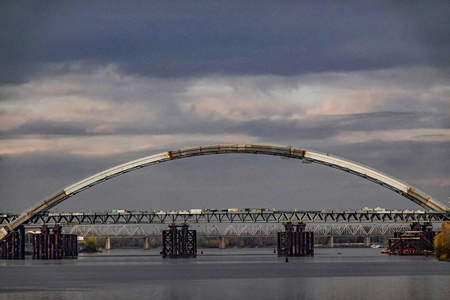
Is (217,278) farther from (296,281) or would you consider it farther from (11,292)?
(11,292)

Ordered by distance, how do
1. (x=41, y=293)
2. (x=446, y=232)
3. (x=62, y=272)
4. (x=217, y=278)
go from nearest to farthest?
(x=41, y=293), (x=217, y=278), (x=62, y=272), (x=446, y=232)

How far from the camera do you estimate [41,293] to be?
113m

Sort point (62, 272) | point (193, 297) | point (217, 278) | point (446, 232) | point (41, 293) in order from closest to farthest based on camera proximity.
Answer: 1. point (193, 297)
2. point (41, 293)
3. point (217, 278)
4. point (62, 272)
5. point (446, 232)

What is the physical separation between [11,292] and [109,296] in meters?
15.4

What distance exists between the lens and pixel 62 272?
554 ft

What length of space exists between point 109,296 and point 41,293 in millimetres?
11282

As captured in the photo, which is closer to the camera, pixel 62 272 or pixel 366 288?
pixel 366 288

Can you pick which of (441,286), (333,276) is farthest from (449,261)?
(441,286)

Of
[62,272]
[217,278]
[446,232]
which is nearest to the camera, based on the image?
[217,278]

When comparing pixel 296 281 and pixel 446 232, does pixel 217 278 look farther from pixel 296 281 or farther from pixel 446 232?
pixel 446 232

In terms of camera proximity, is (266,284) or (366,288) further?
(266,284)

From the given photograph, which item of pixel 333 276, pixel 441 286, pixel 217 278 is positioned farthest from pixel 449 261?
pixel 441 286

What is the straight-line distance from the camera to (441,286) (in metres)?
116

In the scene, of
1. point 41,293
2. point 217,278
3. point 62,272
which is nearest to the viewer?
point 41,293
